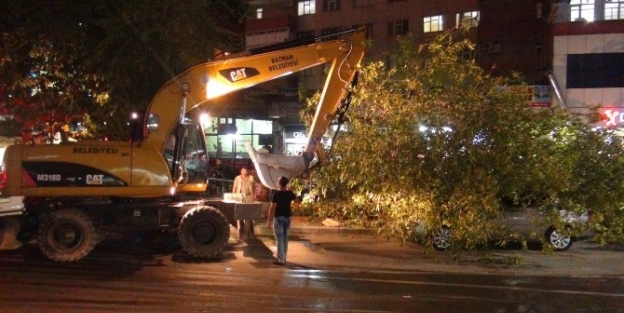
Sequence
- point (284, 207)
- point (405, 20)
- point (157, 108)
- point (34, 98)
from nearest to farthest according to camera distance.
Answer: point (284, 207)
point (157, 108)
point (34, 98)
point (405, 20)

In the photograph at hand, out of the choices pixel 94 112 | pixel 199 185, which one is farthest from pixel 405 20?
pixel 199 185

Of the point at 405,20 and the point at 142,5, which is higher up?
the point at 405,20

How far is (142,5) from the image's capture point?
13.0 meters

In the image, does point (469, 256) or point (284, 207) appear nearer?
point (284, 207)

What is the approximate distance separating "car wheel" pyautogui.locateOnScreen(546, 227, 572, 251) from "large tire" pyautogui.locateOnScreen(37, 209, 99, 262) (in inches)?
365

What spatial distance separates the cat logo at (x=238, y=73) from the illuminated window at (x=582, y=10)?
19.3 m

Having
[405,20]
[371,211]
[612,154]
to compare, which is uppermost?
[405,20]

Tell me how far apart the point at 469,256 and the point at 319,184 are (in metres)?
3.47

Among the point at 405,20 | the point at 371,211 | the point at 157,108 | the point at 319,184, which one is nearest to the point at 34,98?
the point at 157,108

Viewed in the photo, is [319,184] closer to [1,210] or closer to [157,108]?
[157,108]

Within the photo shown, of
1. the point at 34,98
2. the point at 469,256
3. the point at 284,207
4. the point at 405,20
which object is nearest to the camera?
the point at 284,207

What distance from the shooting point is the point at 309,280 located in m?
9.54

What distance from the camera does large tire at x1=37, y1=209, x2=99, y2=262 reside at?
10773 mm

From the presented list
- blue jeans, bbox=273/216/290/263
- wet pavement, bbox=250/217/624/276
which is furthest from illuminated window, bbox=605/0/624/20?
blue jeans, bbox=273/216/290/263
